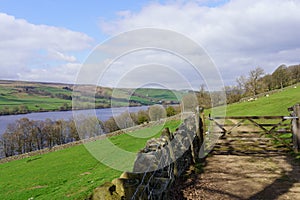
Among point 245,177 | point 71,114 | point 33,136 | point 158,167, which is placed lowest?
point 33,136

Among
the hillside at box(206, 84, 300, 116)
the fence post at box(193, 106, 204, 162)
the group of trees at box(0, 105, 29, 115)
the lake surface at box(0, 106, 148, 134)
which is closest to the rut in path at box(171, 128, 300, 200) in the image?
the fence post at box(193, 106, 204, 162)

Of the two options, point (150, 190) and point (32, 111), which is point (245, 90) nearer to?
point (150, 190)

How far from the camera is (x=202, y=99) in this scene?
102ft

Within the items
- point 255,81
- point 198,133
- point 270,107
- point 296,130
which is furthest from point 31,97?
point 296,130

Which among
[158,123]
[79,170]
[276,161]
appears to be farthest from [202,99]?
[276,161]

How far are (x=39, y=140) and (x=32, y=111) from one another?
4889 cm

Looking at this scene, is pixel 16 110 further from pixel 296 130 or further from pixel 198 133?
pixel 296 130

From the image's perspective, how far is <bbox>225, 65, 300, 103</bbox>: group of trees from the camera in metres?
55.9

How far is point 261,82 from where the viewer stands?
2251 inches

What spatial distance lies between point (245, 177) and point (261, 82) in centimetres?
5614

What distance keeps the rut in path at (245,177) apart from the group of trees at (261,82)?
47.8 meters

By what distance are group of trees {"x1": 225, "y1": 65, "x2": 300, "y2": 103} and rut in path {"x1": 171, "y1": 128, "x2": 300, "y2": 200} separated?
47.8 metres

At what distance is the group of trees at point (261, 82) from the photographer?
55.9m

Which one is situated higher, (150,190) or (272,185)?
(150,190)
